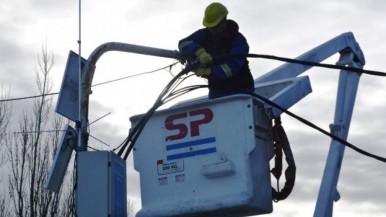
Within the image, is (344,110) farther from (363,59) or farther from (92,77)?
(92,77)

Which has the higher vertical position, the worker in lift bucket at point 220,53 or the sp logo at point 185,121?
the worker in lift bucket at point 220,53

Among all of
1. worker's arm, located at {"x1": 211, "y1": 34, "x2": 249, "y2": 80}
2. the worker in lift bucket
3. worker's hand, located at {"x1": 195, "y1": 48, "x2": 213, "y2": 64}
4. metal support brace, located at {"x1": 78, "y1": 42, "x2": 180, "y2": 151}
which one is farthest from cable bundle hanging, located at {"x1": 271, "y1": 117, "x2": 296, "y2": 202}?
metal support brace, located at {"x1": 78, "y1": 42, "x2": 180, "y2": 151}

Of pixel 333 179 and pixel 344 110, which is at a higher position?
pixel 344 110

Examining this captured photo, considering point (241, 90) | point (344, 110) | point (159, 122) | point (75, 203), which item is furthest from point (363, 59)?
point (75, 203)

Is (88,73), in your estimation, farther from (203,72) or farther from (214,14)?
(214,14)

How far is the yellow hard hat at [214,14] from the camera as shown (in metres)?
5.69

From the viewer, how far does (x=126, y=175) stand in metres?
5.01

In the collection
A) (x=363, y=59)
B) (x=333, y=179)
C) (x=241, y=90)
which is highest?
(x=363, y=59)

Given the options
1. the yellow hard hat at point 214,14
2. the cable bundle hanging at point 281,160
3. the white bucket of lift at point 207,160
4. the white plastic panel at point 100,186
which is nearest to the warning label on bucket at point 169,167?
the white bucket of lift at point 207,160

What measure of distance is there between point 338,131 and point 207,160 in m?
2.16

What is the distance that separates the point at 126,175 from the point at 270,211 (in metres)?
0.92

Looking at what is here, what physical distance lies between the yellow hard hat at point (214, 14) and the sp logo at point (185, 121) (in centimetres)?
A: 79

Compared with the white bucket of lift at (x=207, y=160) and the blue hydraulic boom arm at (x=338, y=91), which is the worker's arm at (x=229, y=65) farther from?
the blue hydraulic boom arm at (x=338, y=91)

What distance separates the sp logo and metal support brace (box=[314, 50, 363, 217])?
→ 156 centimetres
